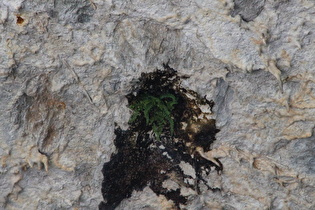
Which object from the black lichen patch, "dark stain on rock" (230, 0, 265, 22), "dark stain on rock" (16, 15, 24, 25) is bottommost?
the black lichen patch

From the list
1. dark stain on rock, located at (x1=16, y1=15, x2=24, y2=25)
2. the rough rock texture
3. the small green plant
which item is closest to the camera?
dark stain on rock, located at (x1=16, y1=15, x2=24, y2=25)

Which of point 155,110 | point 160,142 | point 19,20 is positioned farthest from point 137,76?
point 19,20

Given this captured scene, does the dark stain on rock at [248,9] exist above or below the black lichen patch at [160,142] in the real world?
above

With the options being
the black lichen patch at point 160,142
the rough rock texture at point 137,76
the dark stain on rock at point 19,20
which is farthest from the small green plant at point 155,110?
the dark stain on rock at point 19,20

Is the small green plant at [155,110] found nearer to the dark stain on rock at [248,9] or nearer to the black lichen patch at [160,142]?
the black lichen patch at [160,142]

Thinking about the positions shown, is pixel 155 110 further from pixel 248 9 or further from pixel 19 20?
pixel 19 20

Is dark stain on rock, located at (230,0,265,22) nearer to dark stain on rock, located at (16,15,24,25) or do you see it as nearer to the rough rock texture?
the rough rock texture

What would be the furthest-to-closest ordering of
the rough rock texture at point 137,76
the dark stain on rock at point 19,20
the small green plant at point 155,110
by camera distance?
the small green plant at point 155,110 < the rough rock texture at point 137,76 < the dark stain on rock at point 19,20

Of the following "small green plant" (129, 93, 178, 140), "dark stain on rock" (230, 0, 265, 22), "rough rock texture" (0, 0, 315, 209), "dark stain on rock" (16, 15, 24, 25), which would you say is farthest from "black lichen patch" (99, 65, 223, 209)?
"dark stain on rock" (16, 15, 24, 25)
